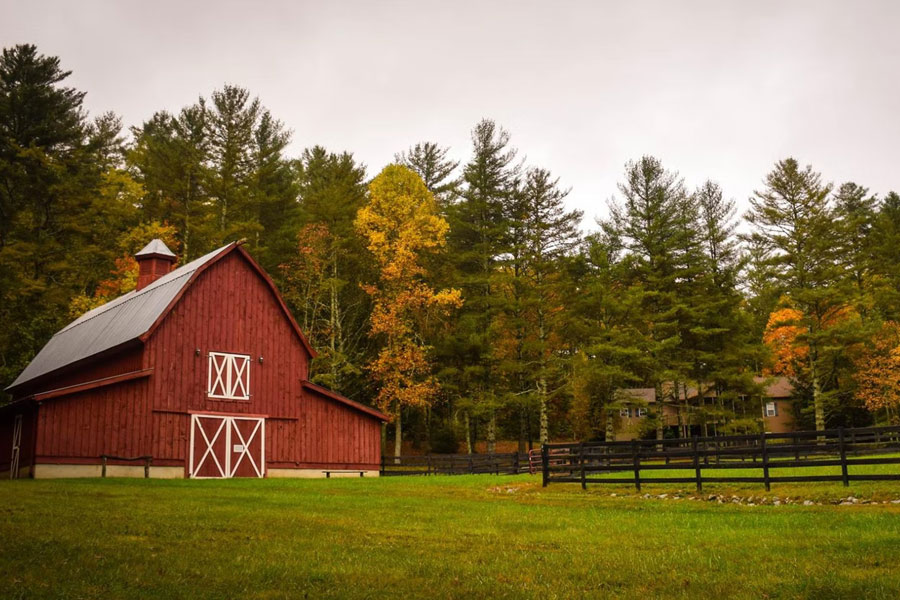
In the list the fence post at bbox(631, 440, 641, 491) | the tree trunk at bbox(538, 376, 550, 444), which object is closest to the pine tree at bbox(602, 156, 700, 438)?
the tree trunk at bbox(538, 376, 550, 444)

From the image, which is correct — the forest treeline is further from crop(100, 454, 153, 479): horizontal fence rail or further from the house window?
crop(100, 454, 153, 479): horizontal fence rail

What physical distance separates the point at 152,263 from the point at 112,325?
5.20 m

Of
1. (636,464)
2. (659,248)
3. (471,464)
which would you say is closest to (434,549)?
(636,464)

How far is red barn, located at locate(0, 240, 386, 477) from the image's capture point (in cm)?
2353

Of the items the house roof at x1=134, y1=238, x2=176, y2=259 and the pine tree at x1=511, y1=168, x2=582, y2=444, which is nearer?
the house roof at x1=134, y1=238, x2=176, y2=259

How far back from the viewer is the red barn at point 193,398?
926 inches

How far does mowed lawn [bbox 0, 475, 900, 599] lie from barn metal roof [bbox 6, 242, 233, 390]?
39.6ft

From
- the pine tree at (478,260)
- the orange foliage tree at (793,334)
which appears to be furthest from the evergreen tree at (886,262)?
the pine tree at (478,260)

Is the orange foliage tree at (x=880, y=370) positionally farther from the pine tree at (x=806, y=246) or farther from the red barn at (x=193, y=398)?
the red barn at (x=193, y=398)

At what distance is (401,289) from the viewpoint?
127 ft

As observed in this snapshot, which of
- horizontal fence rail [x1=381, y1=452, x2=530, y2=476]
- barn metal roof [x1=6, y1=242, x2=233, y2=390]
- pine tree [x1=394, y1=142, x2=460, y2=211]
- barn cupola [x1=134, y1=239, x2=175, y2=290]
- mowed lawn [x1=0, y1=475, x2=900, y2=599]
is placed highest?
pine tree [x1=394, y1=142, x2=460, y2=211]

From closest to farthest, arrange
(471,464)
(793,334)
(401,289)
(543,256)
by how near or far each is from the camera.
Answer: (471,464)
(401,289)
(543,256)
(793,334)

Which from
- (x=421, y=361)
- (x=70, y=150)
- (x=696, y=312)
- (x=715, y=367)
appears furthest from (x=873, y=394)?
(x=70, y=150)

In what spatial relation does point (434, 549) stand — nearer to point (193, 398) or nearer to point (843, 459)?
point (843, 459)
